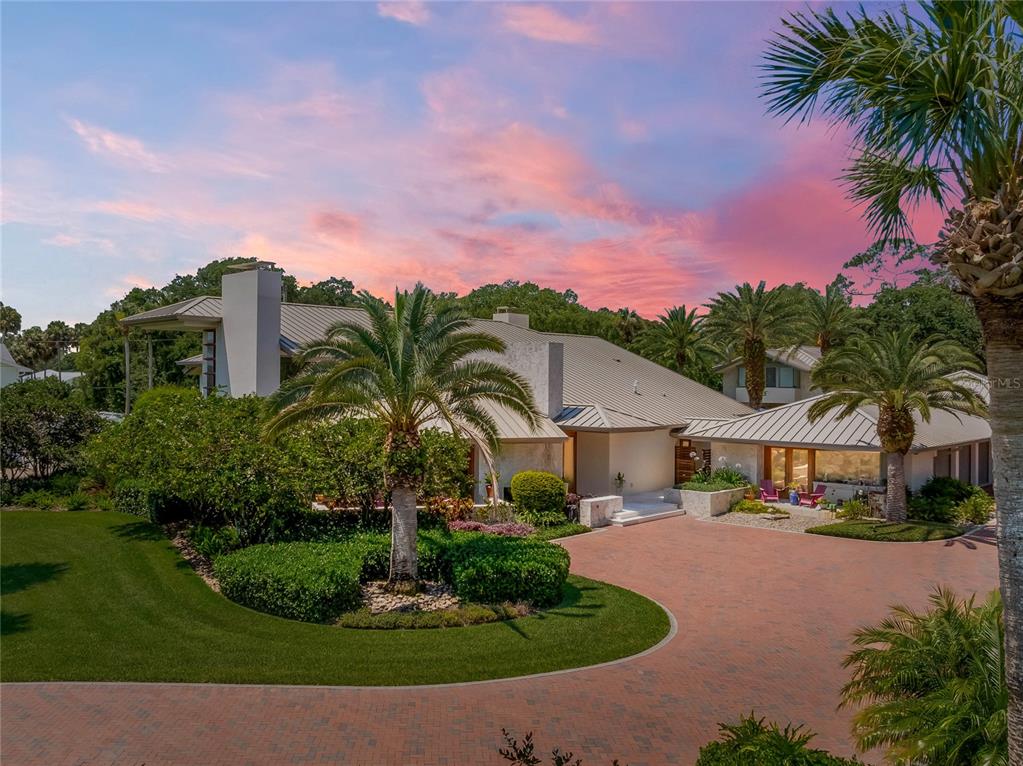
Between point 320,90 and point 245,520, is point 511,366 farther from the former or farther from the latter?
point 320,90

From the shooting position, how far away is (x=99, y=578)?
53.7ft

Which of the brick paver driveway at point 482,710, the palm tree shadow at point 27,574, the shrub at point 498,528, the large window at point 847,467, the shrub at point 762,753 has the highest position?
the large window at point 847,467

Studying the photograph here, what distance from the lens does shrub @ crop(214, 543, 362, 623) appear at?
13.9m

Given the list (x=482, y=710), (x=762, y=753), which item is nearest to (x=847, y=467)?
(x=482, y=710)

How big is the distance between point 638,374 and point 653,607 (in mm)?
22828

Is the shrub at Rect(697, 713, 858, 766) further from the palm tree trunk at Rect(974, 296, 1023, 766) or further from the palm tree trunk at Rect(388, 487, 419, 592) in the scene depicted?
the palm tree trunk at Rect(388, 487, 419, 592)

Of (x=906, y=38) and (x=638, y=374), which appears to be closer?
(x=906, y=38)

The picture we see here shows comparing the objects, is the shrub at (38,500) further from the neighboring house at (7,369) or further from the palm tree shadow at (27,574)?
the neighboring house at (7,369)

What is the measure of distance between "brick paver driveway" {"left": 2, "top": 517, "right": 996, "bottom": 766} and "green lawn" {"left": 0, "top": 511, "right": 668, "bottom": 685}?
531 millimetres

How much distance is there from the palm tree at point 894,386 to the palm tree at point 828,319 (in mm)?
24267

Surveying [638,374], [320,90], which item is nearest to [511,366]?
[638,374]

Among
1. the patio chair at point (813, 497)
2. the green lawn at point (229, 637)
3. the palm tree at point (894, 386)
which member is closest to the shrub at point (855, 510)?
the palm tree at point (894, 386)

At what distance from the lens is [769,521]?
2534 cm

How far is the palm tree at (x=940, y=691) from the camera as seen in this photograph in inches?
270
